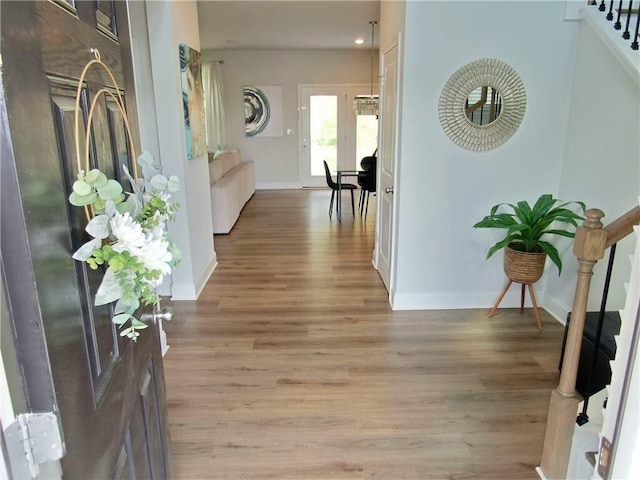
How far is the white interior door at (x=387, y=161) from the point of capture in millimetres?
3635

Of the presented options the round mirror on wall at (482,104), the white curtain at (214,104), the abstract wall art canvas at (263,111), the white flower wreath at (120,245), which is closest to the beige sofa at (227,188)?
the white curtain at (214,104)

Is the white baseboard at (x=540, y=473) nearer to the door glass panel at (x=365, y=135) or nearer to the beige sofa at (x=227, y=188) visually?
the beige sofa at (x=227, y=188)

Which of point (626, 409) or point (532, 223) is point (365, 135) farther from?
point (626, 409)

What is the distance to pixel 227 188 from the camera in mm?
6023

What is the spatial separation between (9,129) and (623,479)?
116 cm

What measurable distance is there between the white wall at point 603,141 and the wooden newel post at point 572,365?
3.94 ft

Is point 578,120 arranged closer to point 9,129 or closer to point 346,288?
point 346,288

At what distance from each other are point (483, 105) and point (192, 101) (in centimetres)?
238

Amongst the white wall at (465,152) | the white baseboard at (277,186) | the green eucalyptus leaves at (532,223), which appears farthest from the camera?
the white baseboard at (277,186)

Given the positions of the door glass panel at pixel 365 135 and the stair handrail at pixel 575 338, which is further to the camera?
the door glass panel at pixel 365 135

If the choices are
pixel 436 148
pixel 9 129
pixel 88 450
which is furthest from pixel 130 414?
pixel 436 148

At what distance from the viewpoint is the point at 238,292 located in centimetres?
405

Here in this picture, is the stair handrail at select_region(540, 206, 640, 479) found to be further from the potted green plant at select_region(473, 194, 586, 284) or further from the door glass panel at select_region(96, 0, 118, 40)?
the door glass panel at select_region(96, 0, 118, 40)

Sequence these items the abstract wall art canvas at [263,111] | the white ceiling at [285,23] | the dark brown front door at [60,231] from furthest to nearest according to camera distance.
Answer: the abstract wall art canvas at [263,111]
the white ceiling at [285,23]
the dark brown front door at [60,231]
